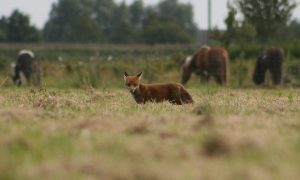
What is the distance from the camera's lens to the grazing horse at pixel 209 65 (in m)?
31.0

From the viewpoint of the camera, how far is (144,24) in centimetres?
12650

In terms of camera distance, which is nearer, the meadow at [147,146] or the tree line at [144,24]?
the meadow at [147,146]

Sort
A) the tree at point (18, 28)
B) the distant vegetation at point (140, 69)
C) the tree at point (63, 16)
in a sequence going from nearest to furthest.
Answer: the distant vegetation at point (140, 69) → the tree at point (18, 28) → the tree at point (63, 16)

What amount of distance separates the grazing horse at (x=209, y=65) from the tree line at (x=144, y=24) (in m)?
7.04

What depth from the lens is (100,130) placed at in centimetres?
947

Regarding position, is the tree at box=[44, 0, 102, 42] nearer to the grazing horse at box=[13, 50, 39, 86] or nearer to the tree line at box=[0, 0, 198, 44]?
the tree line at box=[0, 0, 198, 44]

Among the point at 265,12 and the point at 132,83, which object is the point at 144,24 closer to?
the point at 265,12

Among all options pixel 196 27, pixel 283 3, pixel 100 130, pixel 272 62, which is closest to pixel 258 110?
pixel 100 130

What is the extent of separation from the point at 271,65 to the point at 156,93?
53.6 ft

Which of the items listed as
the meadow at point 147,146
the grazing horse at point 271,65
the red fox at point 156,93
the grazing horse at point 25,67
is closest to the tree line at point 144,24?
the grazing horse at point 271,65

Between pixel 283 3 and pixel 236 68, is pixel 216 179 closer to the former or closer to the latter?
pixel 236 68

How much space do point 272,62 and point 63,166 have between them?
25.2 meters

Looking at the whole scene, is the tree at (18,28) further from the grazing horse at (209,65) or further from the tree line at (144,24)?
the grazing horse at (209,65)

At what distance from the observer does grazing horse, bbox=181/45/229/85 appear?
31.0 m
